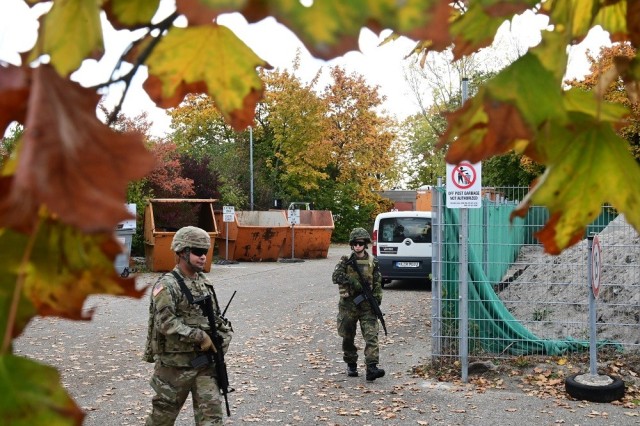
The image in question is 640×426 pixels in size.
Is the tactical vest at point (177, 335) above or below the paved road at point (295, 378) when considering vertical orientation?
above

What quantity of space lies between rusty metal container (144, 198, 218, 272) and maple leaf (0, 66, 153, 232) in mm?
14900

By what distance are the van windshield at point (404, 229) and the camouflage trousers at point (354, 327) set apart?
250 inches

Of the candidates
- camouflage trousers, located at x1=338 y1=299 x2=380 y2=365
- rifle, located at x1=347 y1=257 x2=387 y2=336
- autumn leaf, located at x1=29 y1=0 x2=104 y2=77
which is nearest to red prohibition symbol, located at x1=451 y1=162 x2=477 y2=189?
rifle, located at x1=347 y1=257 x2=387 y2=336

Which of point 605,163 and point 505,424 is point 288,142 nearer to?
point 505,424

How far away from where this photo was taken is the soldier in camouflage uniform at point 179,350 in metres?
4.51

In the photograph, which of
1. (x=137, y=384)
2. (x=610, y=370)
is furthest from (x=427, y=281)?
(x=137, y=384)

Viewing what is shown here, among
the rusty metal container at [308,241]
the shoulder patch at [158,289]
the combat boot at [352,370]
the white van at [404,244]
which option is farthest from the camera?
the rusty metal container at [308,241]

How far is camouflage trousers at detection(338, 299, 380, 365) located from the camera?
7.18 metres

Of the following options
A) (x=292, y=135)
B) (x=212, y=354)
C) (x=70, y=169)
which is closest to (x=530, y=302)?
(x=212, y=354)

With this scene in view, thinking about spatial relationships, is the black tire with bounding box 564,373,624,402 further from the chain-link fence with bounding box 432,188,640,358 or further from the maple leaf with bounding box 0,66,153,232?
the maple leaf with bounding box 0,66,153,232

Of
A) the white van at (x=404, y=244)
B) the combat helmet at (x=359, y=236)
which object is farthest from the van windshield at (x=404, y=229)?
the combat helmet at (x=359, y=236)

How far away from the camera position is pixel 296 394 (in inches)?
266

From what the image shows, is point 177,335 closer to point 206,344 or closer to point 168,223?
point 206,344

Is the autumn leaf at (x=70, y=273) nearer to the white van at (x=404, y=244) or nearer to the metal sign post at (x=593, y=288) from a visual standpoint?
the metal sign post at (x=593, y=288)
